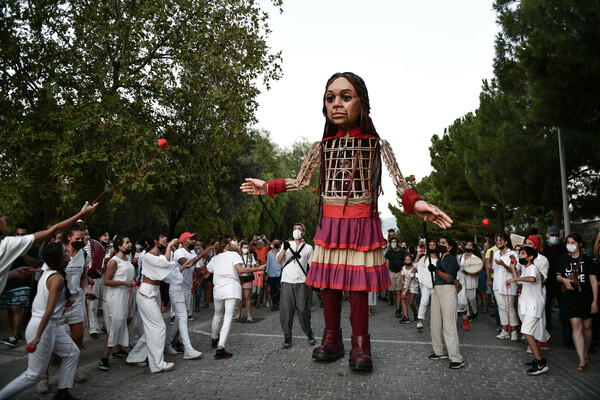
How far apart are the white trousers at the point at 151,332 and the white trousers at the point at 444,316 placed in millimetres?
3599

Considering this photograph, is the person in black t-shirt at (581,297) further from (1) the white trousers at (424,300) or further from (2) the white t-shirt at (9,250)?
(2) the white t-shirt at (9,250)

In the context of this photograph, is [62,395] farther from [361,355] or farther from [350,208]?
[350,208]

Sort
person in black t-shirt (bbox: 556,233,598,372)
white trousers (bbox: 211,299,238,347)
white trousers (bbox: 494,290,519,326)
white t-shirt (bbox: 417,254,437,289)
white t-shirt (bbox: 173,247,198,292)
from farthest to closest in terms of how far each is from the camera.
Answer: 1. white t-shirt (bbox: 417,254,437,289)
2. white trousers (bbox: 494,290,519,326)
3. white t-shirt (bbox: 173,247,198,292)
4. white trousers (bbox: 211,299,238,347)
5. person in black t-shirt (bbox: 556,233,598,372)

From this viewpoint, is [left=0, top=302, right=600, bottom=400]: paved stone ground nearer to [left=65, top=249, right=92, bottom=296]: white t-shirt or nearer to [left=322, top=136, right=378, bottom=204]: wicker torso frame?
[left=65, top=249, right=92, bottom=296]: white t-shirt

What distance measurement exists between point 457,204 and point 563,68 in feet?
56.8

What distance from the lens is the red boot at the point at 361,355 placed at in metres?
5.23

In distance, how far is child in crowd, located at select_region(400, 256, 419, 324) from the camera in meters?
9.50

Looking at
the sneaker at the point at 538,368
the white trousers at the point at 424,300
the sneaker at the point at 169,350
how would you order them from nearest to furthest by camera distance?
the sneaker at the point at 538,368 < the sneaker at the point at 169,350 < the white trousers at the point at 424,300

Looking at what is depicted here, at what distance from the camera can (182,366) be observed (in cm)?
574

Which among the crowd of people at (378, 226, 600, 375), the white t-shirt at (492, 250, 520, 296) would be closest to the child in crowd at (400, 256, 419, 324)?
the crowd of people at (378, 226, 600, 375)

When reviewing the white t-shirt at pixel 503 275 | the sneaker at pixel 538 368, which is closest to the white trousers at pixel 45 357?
the sneaker at pixel 538 368

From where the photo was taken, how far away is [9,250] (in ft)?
11.3

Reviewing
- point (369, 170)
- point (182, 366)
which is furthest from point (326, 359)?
point (369, 170)

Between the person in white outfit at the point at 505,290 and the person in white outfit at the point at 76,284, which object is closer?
the person in white outfit at the point at 76,284
